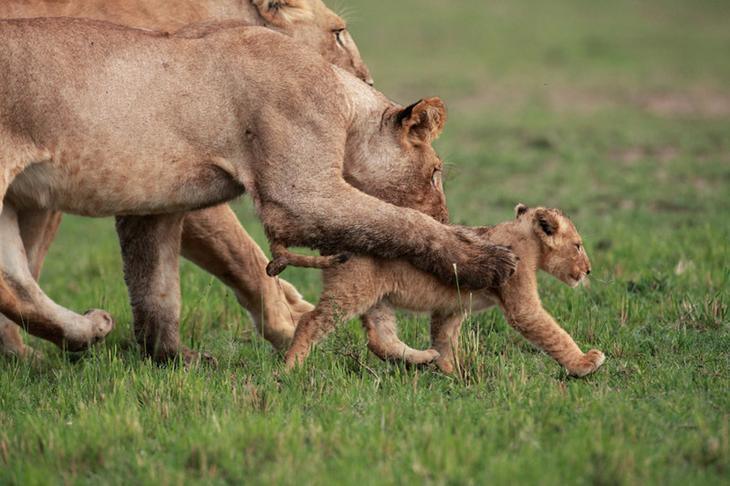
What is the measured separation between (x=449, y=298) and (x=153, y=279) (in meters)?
1.64

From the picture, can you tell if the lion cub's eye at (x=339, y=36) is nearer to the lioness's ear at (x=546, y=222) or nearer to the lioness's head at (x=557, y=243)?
the lioness's head at (x=557, y=243)

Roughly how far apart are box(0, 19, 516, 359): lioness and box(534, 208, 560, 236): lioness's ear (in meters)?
0.27

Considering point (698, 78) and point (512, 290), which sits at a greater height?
point (698, 78)

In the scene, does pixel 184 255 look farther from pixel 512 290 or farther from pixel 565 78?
pixel 565 78

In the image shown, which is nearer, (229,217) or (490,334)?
(490,334)

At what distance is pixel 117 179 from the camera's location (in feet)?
16.8

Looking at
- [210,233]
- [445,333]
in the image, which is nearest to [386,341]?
[445,333]

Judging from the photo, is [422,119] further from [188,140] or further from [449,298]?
[188,140]

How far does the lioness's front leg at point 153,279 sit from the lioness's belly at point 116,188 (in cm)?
68

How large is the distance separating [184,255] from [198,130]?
4.93 ft

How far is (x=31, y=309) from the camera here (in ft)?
17.7

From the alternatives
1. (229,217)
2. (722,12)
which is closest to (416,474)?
(229,217)

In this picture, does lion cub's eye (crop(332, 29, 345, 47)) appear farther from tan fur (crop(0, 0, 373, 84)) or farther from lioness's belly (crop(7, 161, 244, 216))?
lioness's belly (crop(7, 161, 244, 216))

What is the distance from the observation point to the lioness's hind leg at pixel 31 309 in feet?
17.7
